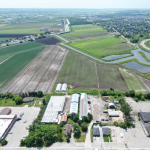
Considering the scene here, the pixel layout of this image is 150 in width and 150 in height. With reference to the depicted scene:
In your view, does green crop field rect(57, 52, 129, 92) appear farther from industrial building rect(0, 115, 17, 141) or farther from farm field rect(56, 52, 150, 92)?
industrial building rect(0, 115, 17, 141)

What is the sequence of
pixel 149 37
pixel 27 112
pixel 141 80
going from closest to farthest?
pixel 27 112, pixel 141 80, pixel 149 37

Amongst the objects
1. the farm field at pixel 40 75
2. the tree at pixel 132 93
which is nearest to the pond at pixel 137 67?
the tree at pixel 132 93

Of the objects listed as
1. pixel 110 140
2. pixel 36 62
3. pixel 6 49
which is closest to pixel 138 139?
pixel 110 140

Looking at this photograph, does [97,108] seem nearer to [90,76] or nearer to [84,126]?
[84,126]

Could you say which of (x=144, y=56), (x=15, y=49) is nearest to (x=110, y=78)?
(x=144, y=56)

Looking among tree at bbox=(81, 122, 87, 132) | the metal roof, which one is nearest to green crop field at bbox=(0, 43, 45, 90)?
tree at bbox=(81, 122, 87, 132)

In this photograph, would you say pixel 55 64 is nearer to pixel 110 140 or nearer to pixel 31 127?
pixel 31 127
